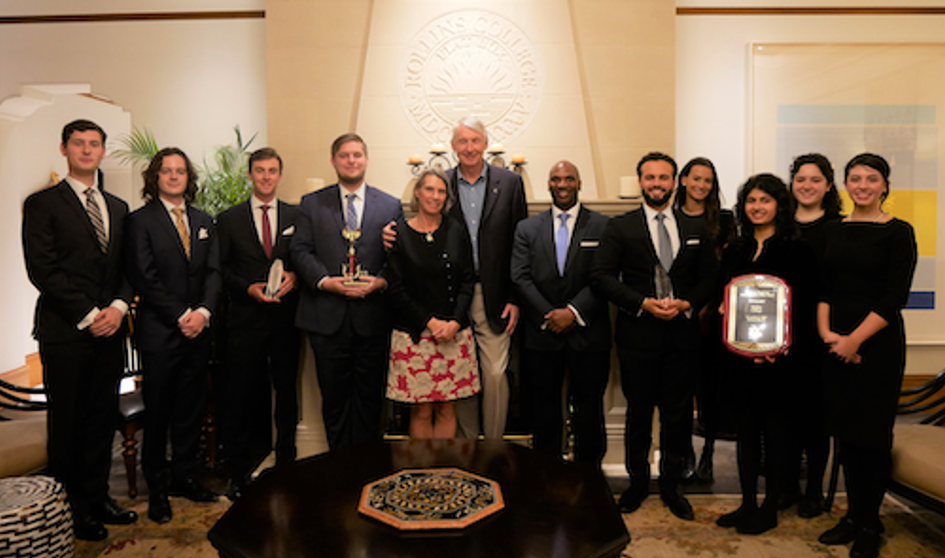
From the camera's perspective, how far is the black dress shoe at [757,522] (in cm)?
277

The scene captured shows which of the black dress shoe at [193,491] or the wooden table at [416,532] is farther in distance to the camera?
the black dress shoe at [193,491]

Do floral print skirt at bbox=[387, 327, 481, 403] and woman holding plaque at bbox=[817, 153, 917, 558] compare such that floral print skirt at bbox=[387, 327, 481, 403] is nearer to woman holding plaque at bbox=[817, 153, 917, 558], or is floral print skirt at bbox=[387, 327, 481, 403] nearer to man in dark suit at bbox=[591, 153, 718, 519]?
man in dark suit at bbox=[591, 153, 718, 519]

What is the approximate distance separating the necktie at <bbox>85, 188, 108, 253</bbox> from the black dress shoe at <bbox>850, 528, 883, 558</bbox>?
12.0ft

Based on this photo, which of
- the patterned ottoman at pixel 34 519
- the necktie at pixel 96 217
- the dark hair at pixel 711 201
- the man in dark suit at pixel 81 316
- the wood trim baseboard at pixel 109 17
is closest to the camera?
the patterned ottoman at pixel 34 519

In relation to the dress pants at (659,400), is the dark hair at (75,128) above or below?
above

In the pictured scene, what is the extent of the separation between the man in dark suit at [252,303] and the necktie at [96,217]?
1.84 ft

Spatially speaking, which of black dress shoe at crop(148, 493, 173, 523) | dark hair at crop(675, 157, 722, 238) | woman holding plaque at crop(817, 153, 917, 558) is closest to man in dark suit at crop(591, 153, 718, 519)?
dark hair at crop(675, 157, 722, 238)

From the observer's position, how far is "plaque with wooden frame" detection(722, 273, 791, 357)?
260cm

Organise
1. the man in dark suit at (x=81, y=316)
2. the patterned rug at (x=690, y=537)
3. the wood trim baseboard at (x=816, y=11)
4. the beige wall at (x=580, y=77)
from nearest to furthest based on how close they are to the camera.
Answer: the patterned rug at (x=690, y=537) < the man in dark suit at (x=81, y=316) < the beige wall at (x=580, y=77) < the wood trim baseboard at (x=816, y=11)

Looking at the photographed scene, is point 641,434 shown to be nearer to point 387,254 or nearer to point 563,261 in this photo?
point 563,261

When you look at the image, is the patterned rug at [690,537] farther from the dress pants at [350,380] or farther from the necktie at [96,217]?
the necktie at [96,217]

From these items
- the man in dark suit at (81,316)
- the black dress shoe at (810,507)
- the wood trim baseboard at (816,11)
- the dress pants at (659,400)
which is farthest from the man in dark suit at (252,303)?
the wood trim baseboard at (816,11)

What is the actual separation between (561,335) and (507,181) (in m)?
0.89

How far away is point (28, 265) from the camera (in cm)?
271
